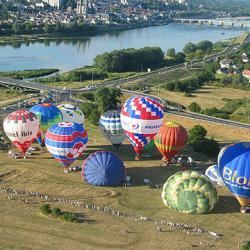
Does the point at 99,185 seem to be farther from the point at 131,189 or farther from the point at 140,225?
the point at 140,225

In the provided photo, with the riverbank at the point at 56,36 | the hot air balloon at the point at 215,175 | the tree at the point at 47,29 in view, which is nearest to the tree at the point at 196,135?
the hot air balloon at the point at 215,175

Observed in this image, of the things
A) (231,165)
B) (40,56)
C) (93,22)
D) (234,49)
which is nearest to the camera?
(231,165)

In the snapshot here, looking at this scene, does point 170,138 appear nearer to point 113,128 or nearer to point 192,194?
point 113,128

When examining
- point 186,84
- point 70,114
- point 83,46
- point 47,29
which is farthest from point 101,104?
point 47,29

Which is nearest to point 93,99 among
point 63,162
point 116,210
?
point 63,162

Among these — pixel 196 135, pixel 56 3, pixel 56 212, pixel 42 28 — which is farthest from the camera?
pixel 56 3

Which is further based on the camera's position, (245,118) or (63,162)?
(245,118)

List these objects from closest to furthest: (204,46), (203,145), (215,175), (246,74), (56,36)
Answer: (215,175)
(203,145)
(246,74)
(204,46)
(56,36)
